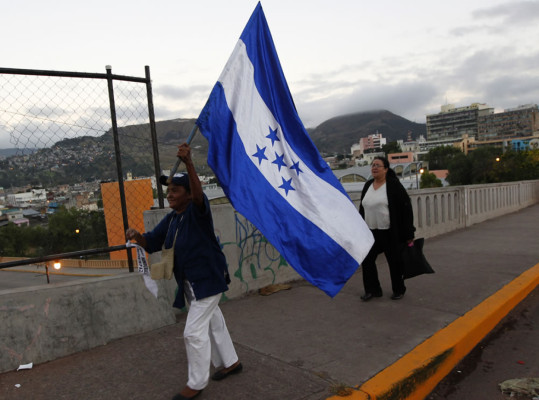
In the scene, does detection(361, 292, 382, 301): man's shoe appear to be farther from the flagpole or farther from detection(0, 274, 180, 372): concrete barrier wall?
the flagpole

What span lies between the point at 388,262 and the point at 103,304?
10.6ft

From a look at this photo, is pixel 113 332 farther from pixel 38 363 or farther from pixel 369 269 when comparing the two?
pixel 369 269

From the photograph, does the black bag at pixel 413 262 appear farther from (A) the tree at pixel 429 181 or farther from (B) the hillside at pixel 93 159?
(A) the tree at pixel 429 181

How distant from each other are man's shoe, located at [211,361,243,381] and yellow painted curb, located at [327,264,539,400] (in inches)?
30.6

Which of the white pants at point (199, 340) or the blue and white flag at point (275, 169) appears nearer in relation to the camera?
the white pants at point (199, 340)

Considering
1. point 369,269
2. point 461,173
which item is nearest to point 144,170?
point 369,269

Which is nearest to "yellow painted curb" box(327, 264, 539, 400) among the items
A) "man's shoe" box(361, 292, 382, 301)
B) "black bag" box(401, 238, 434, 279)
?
"black bag" box(401, 238, 434, 279)

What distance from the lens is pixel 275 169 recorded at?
3.24 metres

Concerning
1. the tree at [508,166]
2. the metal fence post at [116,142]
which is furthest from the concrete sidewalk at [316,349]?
the tree at [508,166]

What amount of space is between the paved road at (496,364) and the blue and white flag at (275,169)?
126 centimetres

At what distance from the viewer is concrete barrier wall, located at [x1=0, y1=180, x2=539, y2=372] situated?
3.55 m

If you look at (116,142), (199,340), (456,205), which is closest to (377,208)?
(199,340)

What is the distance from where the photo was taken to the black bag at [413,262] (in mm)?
4855

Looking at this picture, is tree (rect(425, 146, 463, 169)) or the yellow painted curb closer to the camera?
the yellow painted curb
